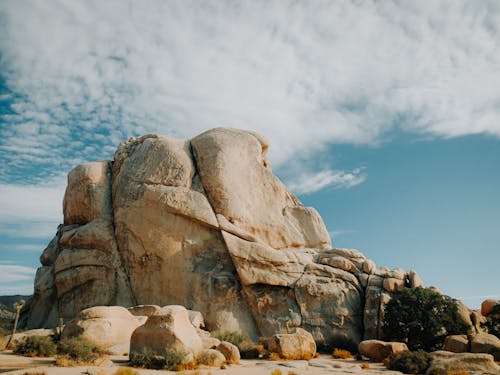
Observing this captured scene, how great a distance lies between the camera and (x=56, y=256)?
30.9 metres

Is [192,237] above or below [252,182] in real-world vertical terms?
below

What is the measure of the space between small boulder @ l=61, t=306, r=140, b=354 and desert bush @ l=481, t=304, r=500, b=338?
18.6m

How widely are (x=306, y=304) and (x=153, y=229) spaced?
32.9ft

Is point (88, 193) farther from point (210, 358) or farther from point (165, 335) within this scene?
point (210, 358)

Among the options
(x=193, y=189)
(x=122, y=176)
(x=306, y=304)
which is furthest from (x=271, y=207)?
(x=122, y=176)

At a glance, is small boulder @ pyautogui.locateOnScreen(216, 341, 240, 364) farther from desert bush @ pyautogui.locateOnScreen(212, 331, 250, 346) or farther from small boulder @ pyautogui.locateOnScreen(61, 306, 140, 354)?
small boulder @ pyautogui.locateOnScreen(61, 306, 140, 354)

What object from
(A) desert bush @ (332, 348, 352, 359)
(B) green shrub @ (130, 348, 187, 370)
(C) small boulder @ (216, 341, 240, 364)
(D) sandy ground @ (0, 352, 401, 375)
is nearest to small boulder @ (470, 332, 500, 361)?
(D) sandy ground @ (0, 352, 401, 375)

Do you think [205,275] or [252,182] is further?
[252,182]

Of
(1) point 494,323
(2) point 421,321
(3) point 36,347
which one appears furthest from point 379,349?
(3) point 36,347

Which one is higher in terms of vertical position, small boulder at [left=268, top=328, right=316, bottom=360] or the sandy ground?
small boulder at [left=268, top=328, right=316, bottom=360]

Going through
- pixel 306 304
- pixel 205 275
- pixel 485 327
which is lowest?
pixel 485 327

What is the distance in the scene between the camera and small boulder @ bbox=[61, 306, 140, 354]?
55.6 ft

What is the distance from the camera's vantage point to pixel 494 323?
2372cm

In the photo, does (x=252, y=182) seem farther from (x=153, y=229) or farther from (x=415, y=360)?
(x=415, y=360)
